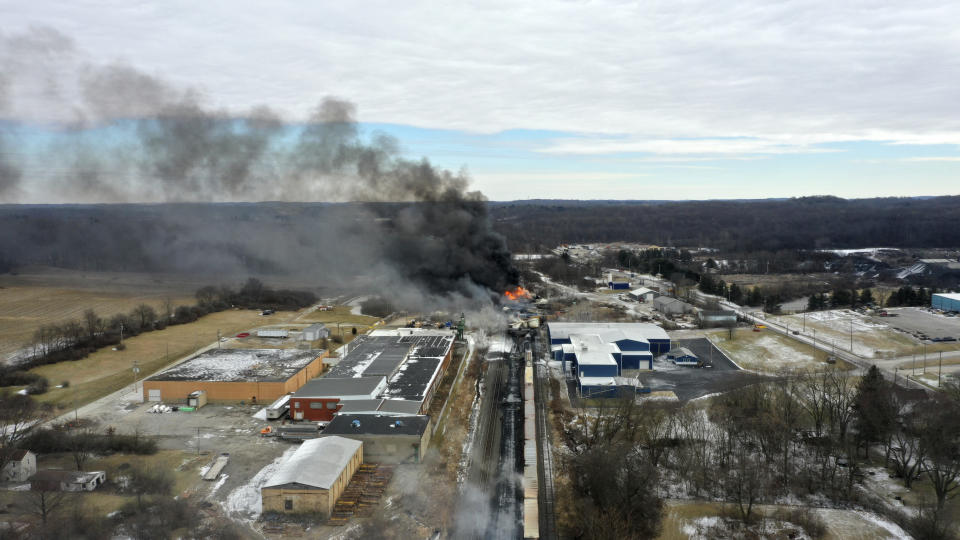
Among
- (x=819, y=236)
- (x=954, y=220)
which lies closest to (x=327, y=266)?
(x=819, y=236)

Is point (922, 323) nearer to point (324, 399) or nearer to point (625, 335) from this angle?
point (625, 335)

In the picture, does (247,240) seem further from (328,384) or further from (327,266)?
(328,384)

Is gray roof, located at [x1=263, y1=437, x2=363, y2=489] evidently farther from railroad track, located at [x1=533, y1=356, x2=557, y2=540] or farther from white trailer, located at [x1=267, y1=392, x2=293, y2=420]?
railroad track, located at [x1=533, y1=356, x2=557, y2=540]

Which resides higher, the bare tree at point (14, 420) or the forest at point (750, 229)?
the forest at point (750, 229)

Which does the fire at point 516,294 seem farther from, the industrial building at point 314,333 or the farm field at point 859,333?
the farm field at point 859,333

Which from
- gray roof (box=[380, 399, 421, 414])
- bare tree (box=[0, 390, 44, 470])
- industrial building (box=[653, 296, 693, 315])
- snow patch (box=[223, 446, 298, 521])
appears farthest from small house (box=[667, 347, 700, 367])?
bare tree (box=[0, 390, 44, 470])

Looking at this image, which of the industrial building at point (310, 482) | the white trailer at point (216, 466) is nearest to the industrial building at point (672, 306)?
the industrial building at point (310, 482)

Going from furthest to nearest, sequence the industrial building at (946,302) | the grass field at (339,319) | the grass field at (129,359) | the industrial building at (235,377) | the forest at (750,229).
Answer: the forest at (750,229) → the industrial building at (946,302) → the grass field at (339,319) → the grass field at (129,359) → the industrial building at (235,377)
